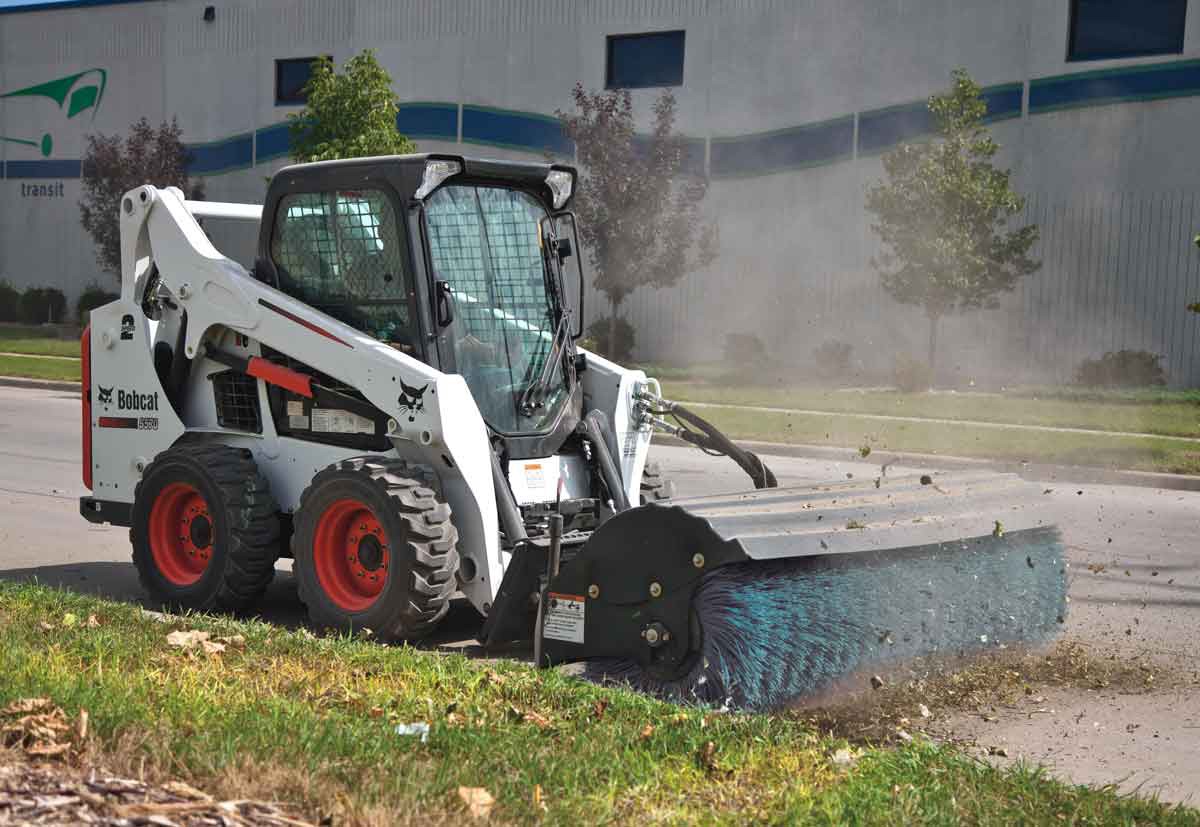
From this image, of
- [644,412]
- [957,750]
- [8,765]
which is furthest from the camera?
[644,412]

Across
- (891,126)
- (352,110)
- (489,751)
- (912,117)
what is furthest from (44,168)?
(489,751)

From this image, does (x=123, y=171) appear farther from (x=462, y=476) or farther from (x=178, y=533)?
(x=462, y=476)

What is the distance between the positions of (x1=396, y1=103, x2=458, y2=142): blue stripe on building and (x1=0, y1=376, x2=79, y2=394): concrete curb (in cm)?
1346

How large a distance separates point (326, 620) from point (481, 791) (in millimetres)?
3122

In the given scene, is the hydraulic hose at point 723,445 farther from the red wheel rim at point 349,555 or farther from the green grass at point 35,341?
the green grass at point 35,341

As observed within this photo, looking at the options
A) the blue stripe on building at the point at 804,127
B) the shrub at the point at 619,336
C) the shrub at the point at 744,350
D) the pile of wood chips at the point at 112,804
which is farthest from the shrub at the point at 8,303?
the pile of wood chips at the point at 112,804

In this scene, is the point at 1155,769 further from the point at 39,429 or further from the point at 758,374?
Answer: the point at 758,374

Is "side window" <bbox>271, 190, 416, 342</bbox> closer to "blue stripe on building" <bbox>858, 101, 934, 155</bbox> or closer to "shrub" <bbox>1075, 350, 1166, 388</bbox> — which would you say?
"shrub" <bbox>1075, 350, 1166, 388</bbox>

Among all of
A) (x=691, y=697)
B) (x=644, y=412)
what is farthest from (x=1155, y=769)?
(x=644, y=412)

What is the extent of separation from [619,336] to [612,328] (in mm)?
1543

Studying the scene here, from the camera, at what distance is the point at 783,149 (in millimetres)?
30812

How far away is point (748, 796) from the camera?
14.8ft

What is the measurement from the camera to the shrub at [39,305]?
4300cm

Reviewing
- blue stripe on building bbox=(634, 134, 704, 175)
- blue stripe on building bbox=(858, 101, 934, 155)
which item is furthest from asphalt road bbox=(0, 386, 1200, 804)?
blue stripe on building bbox=(634, 134, 704, 175)
